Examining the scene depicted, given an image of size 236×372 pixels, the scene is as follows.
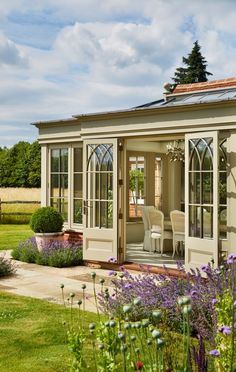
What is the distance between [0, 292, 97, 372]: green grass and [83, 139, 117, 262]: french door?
2.70 m

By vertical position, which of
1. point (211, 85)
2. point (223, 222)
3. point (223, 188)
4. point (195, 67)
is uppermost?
point (195, 67)

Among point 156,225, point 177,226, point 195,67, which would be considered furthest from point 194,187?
point 195,67

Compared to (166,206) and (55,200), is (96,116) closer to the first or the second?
(55,200)

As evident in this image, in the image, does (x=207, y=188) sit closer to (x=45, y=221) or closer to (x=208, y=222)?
(x=208, y=222)

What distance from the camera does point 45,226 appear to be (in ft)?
34.0

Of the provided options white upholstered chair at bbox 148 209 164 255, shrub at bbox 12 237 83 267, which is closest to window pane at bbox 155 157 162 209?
white upholstered chair at bbox 148 209 164 255

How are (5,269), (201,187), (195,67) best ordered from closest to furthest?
(201,187) → (5,269) → (195,67)

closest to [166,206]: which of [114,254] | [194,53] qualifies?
[114,254]

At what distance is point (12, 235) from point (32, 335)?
36.3 feet

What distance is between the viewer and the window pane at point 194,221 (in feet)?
26.1

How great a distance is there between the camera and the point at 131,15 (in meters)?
9.15

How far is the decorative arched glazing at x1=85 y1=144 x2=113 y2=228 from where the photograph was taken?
30.9 feet

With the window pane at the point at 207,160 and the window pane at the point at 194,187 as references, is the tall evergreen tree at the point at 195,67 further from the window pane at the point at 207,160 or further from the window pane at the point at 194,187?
the window pane at the point at 207,160

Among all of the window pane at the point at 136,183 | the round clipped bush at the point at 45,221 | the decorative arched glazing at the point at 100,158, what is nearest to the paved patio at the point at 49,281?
the round clipped bush at the point at 45,221
